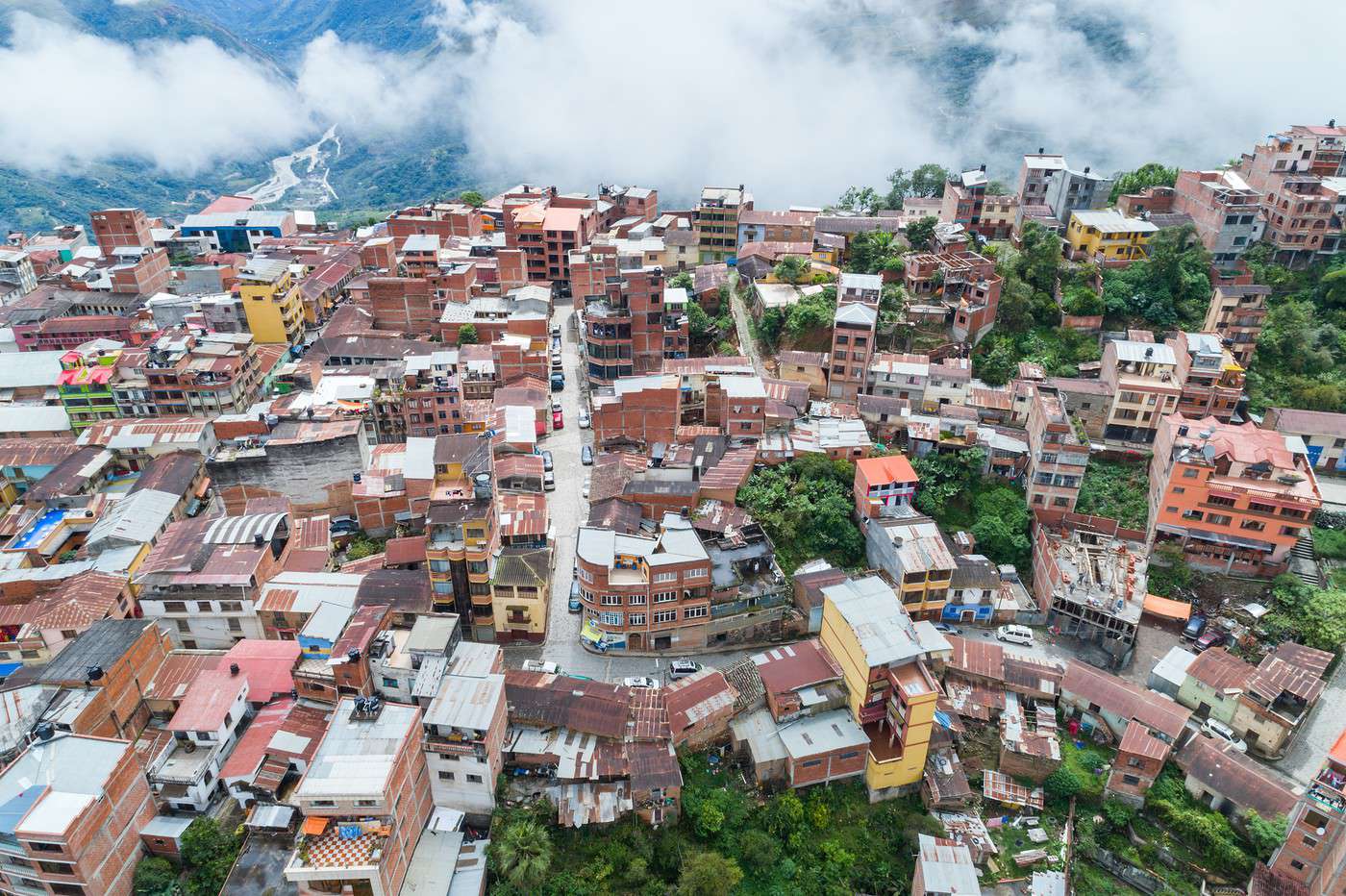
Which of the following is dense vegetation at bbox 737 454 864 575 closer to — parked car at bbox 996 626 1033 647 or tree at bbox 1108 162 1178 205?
parked car at bbox 996 626 1033 647

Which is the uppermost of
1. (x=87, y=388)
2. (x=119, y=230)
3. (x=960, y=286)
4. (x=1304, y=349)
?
(x=960, y=286)

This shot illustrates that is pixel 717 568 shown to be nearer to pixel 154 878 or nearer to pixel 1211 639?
pixel 1211 639

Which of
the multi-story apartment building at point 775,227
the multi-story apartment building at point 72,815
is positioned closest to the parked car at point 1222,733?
the multi-story apartment building at point 72,815

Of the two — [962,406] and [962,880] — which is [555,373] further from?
[962,880]

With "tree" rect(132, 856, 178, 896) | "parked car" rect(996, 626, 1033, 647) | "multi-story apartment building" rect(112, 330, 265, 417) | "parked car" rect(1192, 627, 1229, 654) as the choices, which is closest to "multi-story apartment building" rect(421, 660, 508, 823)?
"tree" rect(132, 856, 178, 896)

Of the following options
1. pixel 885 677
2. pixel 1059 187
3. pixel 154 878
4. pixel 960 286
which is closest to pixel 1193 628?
pixel 885 677
